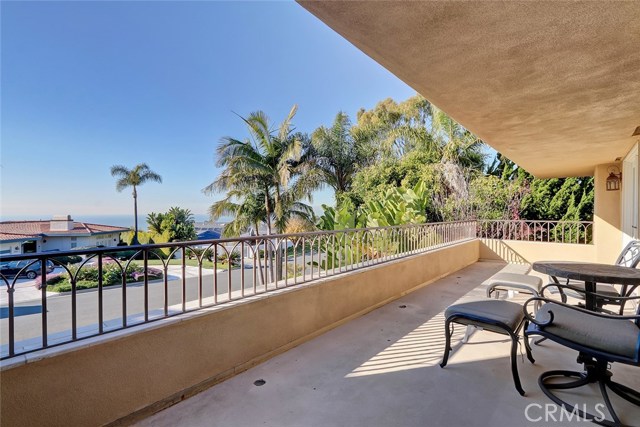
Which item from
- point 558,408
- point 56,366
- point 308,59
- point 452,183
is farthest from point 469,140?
point 56,366

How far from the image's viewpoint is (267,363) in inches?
107

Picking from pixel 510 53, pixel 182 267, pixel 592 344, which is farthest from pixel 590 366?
pixel 182 267

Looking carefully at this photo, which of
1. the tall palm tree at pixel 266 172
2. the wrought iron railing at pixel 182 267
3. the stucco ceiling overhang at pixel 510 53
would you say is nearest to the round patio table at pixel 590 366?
the stucco ceiling overhang at pixel 510 53

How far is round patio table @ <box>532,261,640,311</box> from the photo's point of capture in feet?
8.09

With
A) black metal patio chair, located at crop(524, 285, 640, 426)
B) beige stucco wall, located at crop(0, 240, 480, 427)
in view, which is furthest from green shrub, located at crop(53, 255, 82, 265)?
black metal patio chair, located at crop(524, 285, 640, 426)

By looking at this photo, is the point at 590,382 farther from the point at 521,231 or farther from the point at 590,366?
the point at 521,231

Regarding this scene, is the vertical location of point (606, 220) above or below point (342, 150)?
below

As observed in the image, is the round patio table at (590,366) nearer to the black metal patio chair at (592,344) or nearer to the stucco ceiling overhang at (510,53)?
the black metal patio chair at (592,344)

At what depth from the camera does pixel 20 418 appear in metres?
1.60

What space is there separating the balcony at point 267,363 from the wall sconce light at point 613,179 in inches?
211

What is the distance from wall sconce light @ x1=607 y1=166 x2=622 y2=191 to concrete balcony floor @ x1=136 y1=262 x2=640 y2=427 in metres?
5.29

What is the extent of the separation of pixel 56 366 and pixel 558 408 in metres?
3.24

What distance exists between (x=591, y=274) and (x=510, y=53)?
2.06 m

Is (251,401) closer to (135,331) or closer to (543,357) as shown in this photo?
(135,331)
